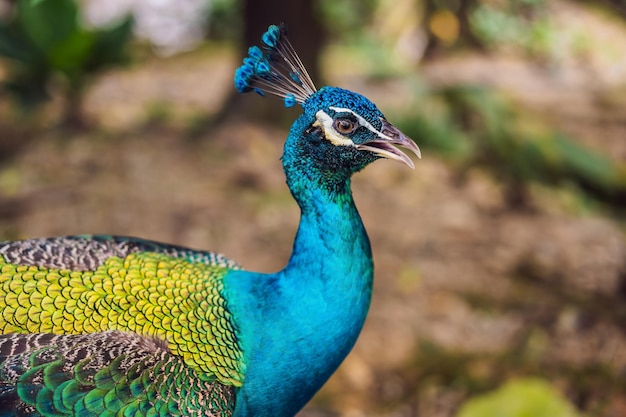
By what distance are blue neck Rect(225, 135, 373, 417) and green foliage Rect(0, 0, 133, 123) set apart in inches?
132

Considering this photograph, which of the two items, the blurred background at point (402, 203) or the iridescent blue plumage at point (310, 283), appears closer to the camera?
the iridescent blue plumage at point (310, 283)

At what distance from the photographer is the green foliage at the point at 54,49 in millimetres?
4590

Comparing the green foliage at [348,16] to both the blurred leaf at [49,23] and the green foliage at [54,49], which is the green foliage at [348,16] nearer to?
the green foliage at [54,49]

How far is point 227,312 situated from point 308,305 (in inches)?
8.2

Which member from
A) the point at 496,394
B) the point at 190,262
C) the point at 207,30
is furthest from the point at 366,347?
the point at 207,30

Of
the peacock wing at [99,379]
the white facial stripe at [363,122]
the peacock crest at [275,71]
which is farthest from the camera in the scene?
the peacock crest at [275,71]

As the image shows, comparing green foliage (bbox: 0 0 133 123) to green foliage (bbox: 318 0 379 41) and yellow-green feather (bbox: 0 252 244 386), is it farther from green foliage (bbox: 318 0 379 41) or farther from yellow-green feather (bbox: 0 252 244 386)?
green foliage (bbox: 318 0 379 41)

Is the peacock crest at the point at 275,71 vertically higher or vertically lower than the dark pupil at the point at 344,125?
higher

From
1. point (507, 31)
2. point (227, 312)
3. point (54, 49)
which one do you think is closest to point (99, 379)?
point (227, 312)

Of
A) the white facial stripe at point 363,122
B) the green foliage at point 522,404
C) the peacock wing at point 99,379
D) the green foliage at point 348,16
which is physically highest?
the green foliage at point 348,16

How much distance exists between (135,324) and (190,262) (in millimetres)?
313

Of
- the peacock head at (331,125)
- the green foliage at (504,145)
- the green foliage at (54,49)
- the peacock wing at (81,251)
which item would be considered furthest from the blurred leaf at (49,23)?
the peacock head at (331,125)

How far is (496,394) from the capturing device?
2.54 meters

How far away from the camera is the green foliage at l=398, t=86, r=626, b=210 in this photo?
4.80 m
